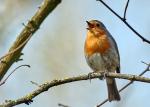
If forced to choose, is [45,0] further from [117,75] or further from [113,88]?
[113,88]

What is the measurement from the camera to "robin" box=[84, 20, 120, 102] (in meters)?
5.77

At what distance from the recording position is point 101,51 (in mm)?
5789

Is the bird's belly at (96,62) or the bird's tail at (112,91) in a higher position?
the bird's belly at (96,62)

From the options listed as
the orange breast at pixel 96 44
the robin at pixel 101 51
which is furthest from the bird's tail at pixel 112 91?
the orange breast at pixel 96 44

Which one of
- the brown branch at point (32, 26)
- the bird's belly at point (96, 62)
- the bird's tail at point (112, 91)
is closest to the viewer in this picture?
the brown branch at point (32, 26)

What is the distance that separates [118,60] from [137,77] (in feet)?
8.40

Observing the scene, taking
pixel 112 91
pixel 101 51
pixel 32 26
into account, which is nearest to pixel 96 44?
pixel 101 51

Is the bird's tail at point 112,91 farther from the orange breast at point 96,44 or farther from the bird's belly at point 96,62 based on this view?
the orange breast at point 96,44

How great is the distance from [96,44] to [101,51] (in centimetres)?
13

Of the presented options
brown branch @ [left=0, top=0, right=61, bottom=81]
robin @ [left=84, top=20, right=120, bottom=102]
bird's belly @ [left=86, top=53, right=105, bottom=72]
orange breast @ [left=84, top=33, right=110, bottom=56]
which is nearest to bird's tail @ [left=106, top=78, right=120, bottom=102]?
robin @ [left=84, top=20, right=120, bottom=102]

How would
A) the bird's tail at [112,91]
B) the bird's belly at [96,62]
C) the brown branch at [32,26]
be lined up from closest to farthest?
the brown branch at [32,26] < the bird's tail at [112,91] < the bird's belly at [96,62]

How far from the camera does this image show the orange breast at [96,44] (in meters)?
5.80

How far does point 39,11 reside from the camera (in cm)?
351

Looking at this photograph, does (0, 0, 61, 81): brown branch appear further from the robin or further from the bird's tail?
the robin
